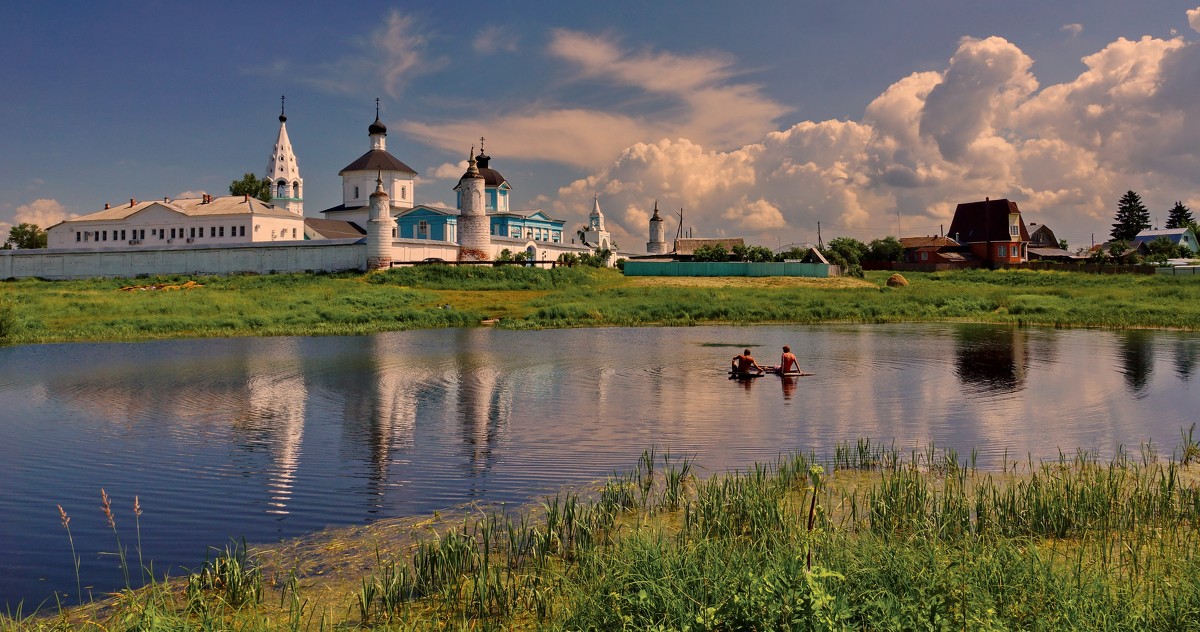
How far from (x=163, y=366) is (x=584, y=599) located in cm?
2235

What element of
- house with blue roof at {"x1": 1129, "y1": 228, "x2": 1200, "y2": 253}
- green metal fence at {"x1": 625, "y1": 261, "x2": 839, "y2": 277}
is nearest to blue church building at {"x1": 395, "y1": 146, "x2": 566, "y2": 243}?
green metal fence at {"x1": 625, "y1": 261, "x2": 839, "y2": 277}

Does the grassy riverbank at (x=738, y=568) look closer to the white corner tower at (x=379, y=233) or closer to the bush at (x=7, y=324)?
the bush at (x=7, y=324)

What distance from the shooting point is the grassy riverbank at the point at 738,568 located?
5391 mm

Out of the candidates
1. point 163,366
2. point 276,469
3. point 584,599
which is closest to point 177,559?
point 276,469

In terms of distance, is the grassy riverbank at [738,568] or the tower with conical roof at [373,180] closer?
the grassy riverbank at [738,568]

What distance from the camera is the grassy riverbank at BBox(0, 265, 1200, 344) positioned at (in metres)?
36.2

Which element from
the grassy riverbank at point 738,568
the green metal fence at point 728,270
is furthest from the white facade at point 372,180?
the grassy riverbank at point 738,568

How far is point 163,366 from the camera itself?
2381 cm

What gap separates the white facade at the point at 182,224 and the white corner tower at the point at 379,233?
14.9 m

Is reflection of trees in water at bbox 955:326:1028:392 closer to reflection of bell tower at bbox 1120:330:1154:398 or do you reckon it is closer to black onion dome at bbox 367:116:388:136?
reflection of bell tower at bbox 1120:330:1154:398

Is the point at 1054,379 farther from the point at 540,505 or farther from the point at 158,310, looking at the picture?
the point at 158,310

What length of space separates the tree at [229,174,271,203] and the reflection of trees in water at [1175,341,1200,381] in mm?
101645

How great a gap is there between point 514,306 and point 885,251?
61.4m

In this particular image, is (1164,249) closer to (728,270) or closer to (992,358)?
(728,270)
